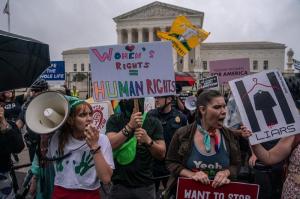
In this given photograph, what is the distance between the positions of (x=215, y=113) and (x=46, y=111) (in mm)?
1260

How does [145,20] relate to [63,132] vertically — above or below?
above

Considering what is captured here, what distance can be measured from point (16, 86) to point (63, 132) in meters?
0.64

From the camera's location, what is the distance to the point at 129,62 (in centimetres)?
326

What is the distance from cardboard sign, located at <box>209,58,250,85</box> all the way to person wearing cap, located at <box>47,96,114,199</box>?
13.5 feet

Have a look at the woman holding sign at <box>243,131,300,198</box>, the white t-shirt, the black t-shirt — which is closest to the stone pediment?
the woman holding sign at <box>243,131,300,198</box>

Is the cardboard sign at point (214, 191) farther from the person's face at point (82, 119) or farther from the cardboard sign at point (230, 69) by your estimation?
the cardboard sign at point (230, 69)

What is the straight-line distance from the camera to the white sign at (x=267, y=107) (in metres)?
2.73

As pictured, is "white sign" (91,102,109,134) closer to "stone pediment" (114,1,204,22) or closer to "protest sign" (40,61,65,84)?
"protest sign" (40,61,65,84)

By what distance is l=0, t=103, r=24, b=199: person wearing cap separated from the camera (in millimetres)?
2734

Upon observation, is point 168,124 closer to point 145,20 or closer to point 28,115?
point 28,115

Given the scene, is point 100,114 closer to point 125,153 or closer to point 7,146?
point 125,153

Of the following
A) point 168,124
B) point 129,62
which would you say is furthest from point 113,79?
point 168,124

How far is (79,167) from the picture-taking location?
2598 millimetres

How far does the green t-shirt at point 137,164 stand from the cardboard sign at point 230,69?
329 cm
